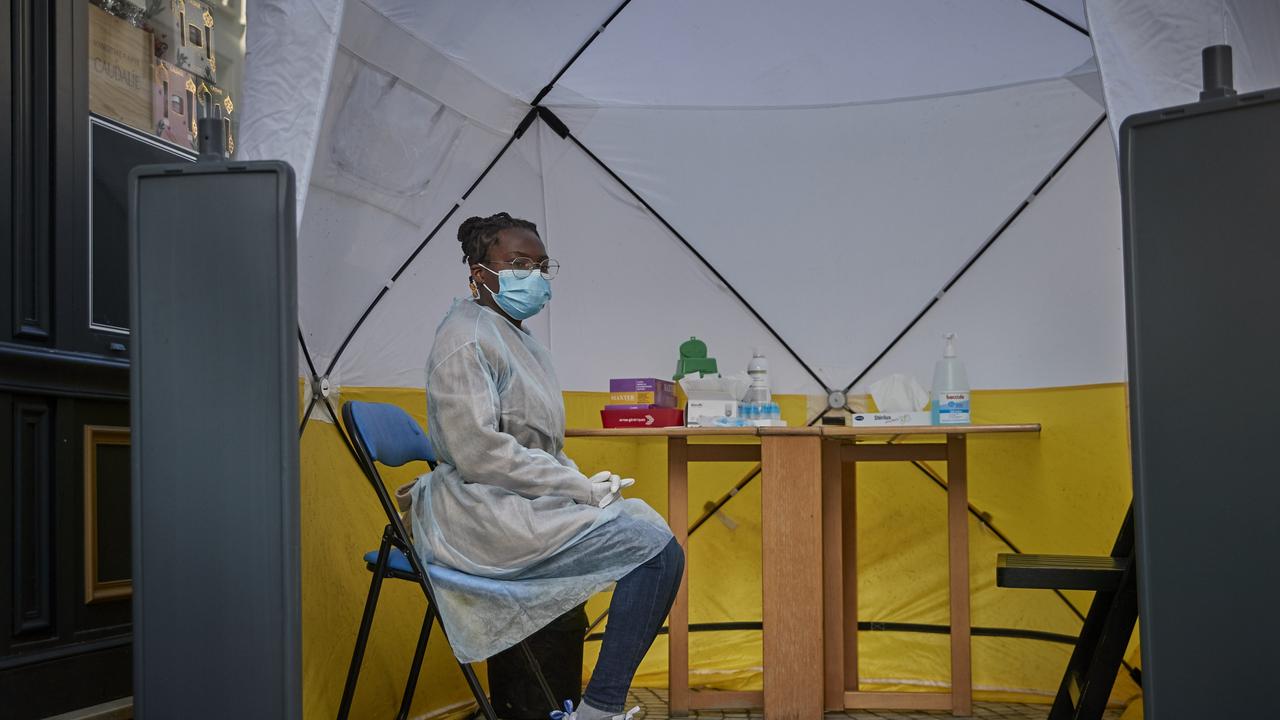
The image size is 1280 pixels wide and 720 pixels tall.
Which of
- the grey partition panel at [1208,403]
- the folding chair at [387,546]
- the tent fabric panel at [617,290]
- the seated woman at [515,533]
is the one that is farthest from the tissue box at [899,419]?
the grey partition panel at [1208,403]

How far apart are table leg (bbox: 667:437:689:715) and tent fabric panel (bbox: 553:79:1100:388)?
2.63ft

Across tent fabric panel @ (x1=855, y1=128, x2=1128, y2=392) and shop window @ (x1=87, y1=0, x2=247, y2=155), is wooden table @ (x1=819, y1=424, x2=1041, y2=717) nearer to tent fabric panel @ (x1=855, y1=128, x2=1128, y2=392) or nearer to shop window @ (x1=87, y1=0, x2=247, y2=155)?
tent fabric panel @ (x1=855, y1=128, x2=1128, y2=392)

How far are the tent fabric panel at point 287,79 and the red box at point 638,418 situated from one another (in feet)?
3.85

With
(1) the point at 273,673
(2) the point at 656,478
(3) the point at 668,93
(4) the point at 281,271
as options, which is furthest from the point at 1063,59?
(1) the point at 273,673

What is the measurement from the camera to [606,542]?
2420mm

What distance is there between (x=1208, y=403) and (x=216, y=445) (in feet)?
5.04

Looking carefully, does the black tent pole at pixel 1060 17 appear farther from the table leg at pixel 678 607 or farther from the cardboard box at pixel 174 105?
the cardboard box at pixel 174 105

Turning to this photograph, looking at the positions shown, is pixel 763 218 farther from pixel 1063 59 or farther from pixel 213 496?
pixel 213 496

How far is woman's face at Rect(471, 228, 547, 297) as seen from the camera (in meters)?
2.85

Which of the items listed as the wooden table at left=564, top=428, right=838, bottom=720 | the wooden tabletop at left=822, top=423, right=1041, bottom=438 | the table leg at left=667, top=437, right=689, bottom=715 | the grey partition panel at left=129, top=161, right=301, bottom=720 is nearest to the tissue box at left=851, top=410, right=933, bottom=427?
the wooden tabletop at left=822, top=423, right=1041, bottom=438

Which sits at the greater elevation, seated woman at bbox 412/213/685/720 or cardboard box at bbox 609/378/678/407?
cardboard box at bbox 609/378/678/407

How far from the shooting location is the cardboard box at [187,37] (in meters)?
3.12

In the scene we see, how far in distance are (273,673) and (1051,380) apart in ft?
8.95

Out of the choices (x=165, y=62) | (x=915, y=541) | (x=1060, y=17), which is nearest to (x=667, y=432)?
(x=915, y=541)
